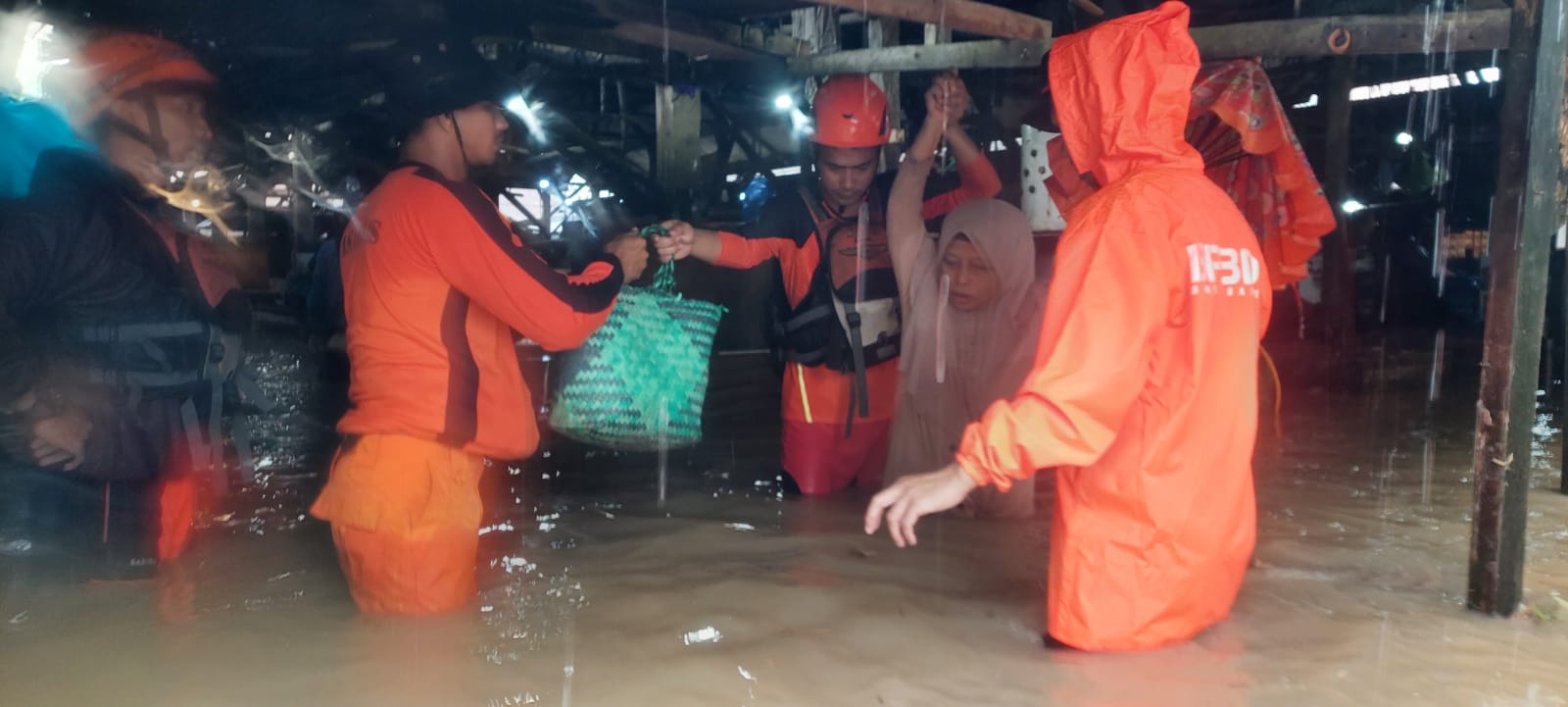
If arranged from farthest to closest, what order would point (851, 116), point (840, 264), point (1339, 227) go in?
point (1339, 227) < point (840, 264) < point (851, 116)

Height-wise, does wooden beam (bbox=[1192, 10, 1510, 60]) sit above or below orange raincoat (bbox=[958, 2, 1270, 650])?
above

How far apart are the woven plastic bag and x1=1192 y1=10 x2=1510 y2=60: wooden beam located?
247 cm

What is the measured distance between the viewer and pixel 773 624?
3.56 metres

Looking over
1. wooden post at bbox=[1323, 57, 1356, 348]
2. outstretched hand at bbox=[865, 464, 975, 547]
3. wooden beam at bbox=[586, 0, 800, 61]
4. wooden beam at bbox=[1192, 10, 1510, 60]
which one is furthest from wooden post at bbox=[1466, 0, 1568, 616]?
wooden post at bbox=[1323, 57, 1356, 348]

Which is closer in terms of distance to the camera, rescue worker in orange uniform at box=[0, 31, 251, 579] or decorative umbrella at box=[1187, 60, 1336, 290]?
rescue worker in orange uniform at box=[0, 31, 251, 579]

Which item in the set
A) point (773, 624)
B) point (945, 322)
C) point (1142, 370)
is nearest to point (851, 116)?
point (945, 322)

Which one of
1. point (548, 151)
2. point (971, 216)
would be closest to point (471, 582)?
point (971, 216)

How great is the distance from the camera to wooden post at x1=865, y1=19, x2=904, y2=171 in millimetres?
6129

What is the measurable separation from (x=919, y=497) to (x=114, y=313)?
295 centimetres

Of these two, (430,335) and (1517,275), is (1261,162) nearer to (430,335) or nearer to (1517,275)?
(1517,275)

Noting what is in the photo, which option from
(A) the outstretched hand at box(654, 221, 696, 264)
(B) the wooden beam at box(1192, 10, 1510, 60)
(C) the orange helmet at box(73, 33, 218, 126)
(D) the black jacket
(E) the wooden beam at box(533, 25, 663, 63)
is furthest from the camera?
(E) the wooden beam at box(533, 25, 663, 63)

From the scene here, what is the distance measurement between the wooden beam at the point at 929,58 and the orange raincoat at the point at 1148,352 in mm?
2138

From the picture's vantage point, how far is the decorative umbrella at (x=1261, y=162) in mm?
4297

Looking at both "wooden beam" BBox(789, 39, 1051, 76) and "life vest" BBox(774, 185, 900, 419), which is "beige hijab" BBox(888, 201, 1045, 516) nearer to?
"life vest" BBox(774, 185, 900, 419)
